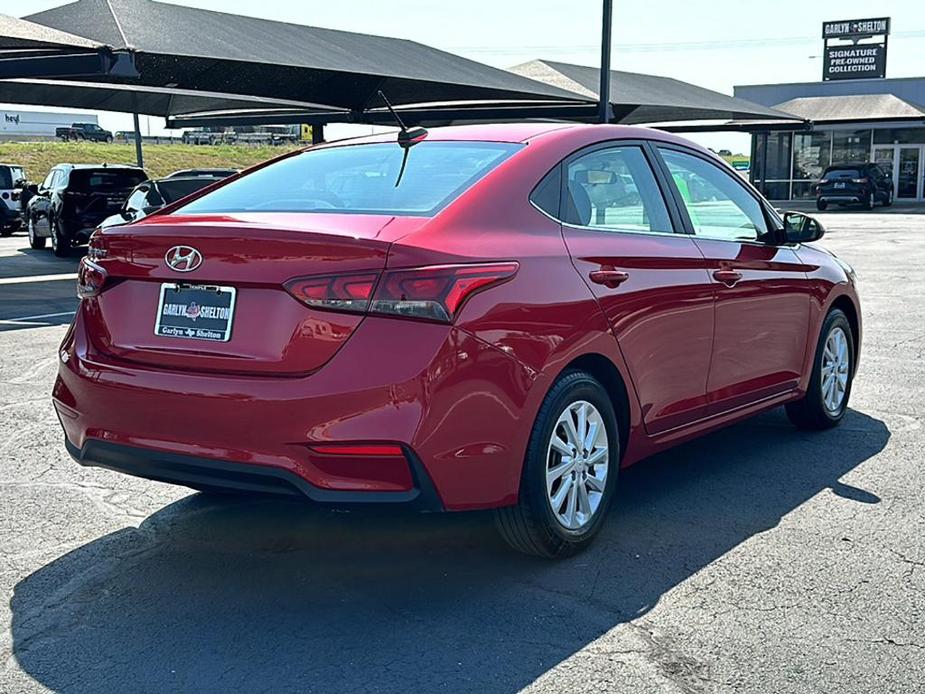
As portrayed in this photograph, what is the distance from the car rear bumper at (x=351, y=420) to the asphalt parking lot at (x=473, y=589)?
0.91 feet

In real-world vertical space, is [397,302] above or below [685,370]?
above

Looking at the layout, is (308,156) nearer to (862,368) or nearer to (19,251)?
(862,368)

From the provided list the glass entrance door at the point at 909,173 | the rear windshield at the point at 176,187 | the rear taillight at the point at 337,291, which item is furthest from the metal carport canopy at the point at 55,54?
the glass entrance door at the point at 909,173

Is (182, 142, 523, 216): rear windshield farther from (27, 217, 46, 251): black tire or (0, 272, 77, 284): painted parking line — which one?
(27, 217, 46, 251): black tire

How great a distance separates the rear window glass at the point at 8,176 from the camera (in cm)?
2666

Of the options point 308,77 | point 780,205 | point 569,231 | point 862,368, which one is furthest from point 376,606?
point 780,205

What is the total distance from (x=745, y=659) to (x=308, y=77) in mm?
18450

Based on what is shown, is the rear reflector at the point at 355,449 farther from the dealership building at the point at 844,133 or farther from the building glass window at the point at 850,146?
the building glass window at the point at 850,146

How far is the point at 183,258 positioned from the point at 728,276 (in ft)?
8.43

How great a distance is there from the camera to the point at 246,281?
3.62 metres

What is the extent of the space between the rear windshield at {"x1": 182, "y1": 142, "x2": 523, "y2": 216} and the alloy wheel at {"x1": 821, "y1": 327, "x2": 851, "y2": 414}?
9.08ft

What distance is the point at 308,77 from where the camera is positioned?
20.5m

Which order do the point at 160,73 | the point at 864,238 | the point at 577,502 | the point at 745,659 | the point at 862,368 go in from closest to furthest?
the point at 745,659
the point at 577,502
the point at 862,368
the point at 160,73
the point at 864,238

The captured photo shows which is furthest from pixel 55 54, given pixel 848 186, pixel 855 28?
pixel 855 28
